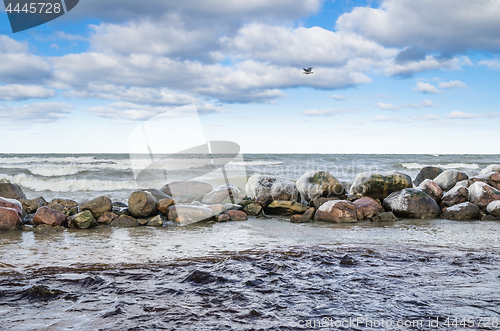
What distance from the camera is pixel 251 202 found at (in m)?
7.81

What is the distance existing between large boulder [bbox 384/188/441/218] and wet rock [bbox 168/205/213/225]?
13.9 ft

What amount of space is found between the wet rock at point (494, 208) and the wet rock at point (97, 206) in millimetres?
8347

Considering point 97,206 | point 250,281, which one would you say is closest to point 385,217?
point 250,281

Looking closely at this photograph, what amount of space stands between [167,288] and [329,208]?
4.67m

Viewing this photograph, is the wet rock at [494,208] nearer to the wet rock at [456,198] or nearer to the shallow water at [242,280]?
the wet rock at [456,198]

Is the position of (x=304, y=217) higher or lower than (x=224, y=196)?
lower

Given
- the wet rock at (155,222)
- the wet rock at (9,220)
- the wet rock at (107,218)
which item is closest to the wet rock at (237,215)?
the wet rock at (155,222)

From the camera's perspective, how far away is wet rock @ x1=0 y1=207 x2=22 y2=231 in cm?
552

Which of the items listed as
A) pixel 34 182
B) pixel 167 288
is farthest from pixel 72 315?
pixel 34 182

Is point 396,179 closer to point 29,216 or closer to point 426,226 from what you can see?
point 426,226

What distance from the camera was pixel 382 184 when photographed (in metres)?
7.85

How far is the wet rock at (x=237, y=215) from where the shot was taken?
22.6 feet

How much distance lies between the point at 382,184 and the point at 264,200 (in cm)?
301

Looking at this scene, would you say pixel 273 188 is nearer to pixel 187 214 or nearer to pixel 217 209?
pixel 217 209
